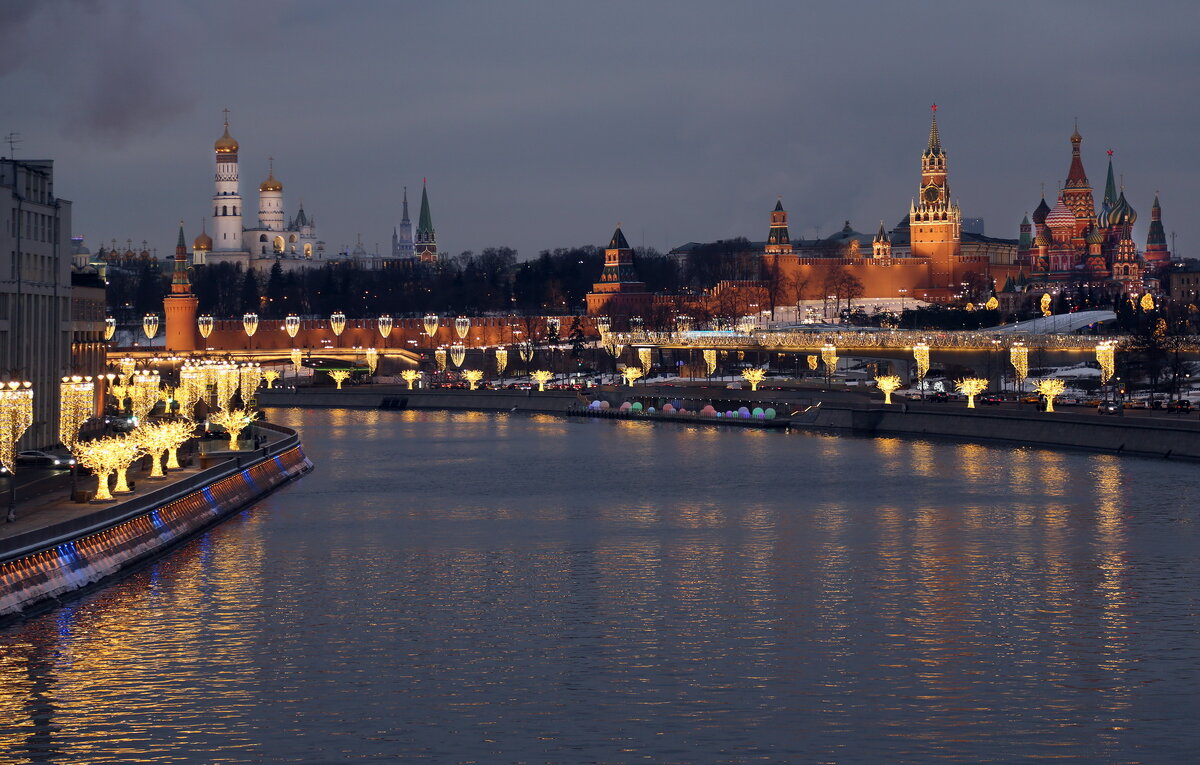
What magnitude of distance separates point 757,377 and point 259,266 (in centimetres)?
10612

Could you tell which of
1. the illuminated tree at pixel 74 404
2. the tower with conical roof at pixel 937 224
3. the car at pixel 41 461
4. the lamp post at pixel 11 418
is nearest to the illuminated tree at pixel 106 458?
the lamp post at pixel 11 418

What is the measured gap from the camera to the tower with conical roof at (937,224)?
165875mm

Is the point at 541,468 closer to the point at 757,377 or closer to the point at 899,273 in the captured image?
the point at 757,377

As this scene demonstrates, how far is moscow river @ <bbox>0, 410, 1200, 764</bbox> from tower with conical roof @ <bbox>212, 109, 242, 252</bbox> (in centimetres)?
14696

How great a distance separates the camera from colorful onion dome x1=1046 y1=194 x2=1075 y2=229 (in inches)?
6545

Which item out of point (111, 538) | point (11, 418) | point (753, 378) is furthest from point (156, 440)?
point (753, 378)

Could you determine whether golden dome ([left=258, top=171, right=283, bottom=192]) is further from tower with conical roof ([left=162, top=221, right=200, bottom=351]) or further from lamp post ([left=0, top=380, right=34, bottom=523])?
lamp post ([left=0, top=380, right=34, bottom=523])

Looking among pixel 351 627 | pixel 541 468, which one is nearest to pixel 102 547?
pixel 351 627

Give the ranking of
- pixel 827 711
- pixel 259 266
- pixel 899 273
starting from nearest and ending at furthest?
1. pixel 827 711
2. pixel 899 273
3. pixel 259 266

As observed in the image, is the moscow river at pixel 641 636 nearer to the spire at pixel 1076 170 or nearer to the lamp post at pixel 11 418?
the lamp post at pixel 11 418

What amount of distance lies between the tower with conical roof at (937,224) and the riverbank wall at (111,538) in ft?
423

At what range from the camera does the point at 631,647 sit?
82.0 feet

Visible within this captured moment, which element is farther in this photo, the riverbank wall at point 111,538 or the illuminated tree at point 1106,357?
the illuminated tree at point 1106,357

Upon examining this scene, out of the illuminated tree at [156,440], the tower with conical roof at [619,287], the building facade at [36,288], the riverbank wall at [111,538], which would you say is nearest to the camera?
the riverbank wall at [111,538]
